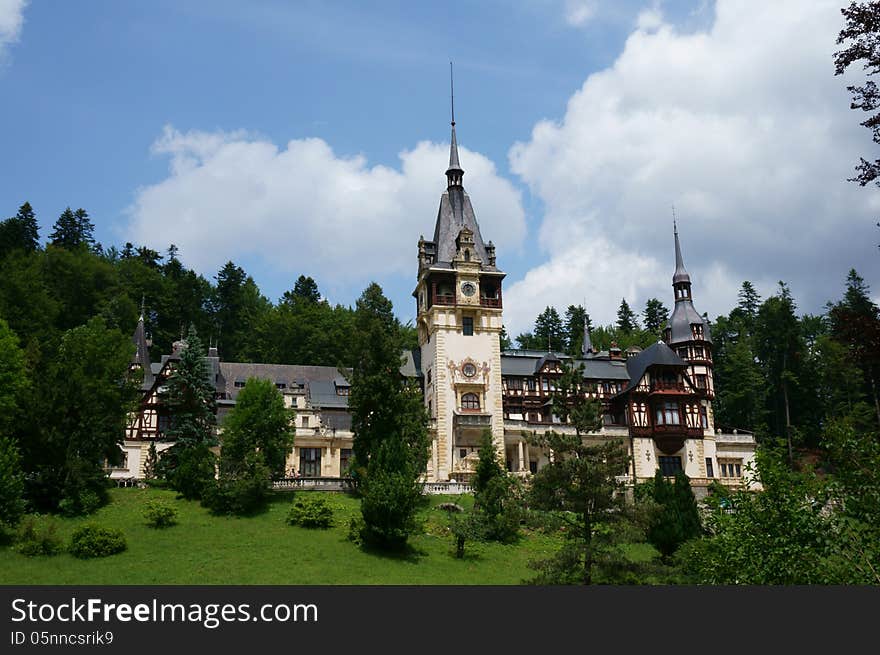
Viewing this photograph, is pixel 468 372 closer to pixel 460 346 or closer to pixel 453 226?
pixel 460 346

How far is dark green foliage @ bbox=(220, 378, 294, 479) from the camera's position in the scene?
47.8 metres

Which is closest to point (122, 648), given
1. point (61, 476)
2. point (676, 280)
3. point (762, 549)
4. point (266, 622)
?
point (266, 622)

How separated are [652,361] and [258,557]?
42.5 meters

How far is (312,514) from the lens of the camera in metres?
43.3

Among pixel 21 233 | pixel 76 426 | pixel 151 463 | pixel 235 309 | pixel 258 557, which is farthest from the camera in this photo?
pixel 235 309

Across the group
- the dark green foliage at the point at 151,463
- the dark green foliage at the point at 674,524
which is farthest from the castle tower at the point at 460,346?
the dark green foliage at the point at 151,463

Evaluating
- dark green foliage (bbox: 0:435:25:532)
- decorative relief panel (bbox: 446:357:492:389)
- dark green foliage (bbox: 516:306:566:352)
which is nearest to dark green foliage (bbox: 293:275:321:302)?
dark green foliage (bbox: 516:306:566:352)

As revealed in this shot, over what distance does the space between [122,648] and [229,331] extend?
9095 cm

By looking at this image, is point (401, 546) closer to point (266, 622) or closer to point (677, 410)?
point (266, 622)

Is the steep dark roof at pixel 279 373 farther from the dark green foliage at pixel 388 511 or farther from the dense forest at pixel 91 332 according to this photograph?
the dark green foliage at pixel 388 511

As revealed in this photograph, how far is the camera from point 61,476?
145ft

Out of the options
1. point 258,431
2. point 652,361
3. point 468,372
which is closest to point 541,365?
point 652,361

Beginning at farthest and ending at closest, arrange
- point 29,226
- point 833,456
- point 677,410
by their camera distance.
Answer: point 29,226
point 677,410
point 833,456

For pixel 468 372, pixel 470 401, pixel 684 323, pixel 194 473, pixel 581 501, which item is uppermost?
pixel 684 323
